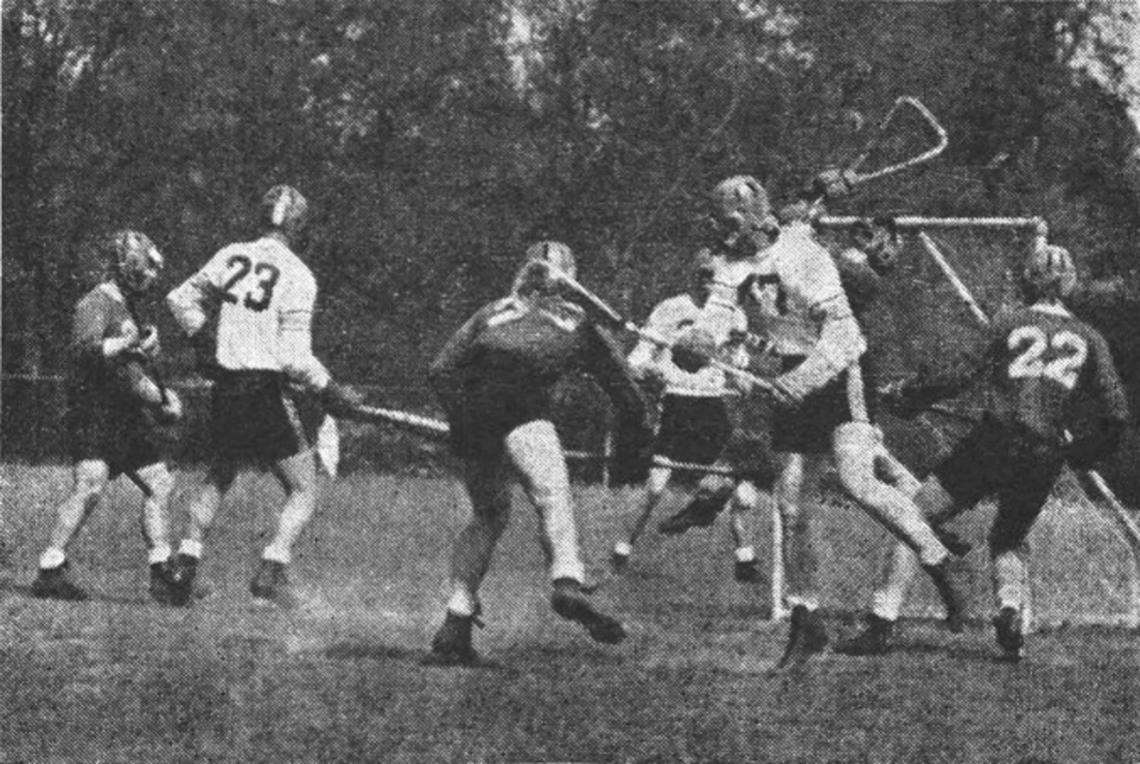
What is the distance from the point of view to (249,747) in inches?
236

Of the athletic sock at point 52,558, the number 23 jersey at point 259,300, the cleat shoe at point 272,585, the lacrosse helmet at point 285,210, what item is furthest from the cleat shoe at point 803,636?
the athletic sock at point 52,558

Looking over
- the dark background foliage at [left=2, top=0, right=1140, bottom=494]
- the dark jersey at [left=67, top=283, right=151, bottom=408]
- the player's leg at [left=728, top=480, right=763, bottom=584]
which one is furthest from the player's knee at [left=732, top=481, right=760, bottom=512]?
the dark jersey at [left=67, top=283, right=151, bottom=408]

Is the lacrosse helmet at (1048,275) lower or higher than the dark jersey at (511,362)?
higher

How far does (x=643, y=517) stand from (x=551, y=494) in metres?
0.92

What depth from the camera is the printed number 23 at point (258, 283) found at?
6.92m

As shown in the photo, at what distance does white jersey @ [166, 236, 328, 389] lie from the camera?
6930 mm

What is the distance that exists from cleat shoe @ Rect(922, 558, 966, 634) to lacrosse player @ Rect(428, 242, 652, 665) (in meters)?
1.28

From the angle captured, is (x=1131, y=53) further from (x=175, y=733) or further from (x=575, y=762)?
(x=175, y=733)

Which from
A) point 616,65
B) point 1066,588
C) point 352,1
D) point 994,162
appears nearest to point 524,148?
point 616,65

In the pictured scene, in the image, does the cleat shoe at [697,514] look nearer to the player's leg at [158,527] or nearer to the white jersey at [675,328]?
the white jersey at [675,328]

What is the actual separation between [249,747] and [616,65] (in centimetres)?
306

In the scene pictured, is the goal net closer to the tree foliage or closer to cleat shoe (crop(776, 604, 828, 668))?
the tree foliage

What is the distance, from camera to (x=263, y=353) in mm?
6957

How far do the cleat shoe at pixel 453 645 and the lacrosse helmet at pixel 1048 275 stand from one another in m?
2.54
